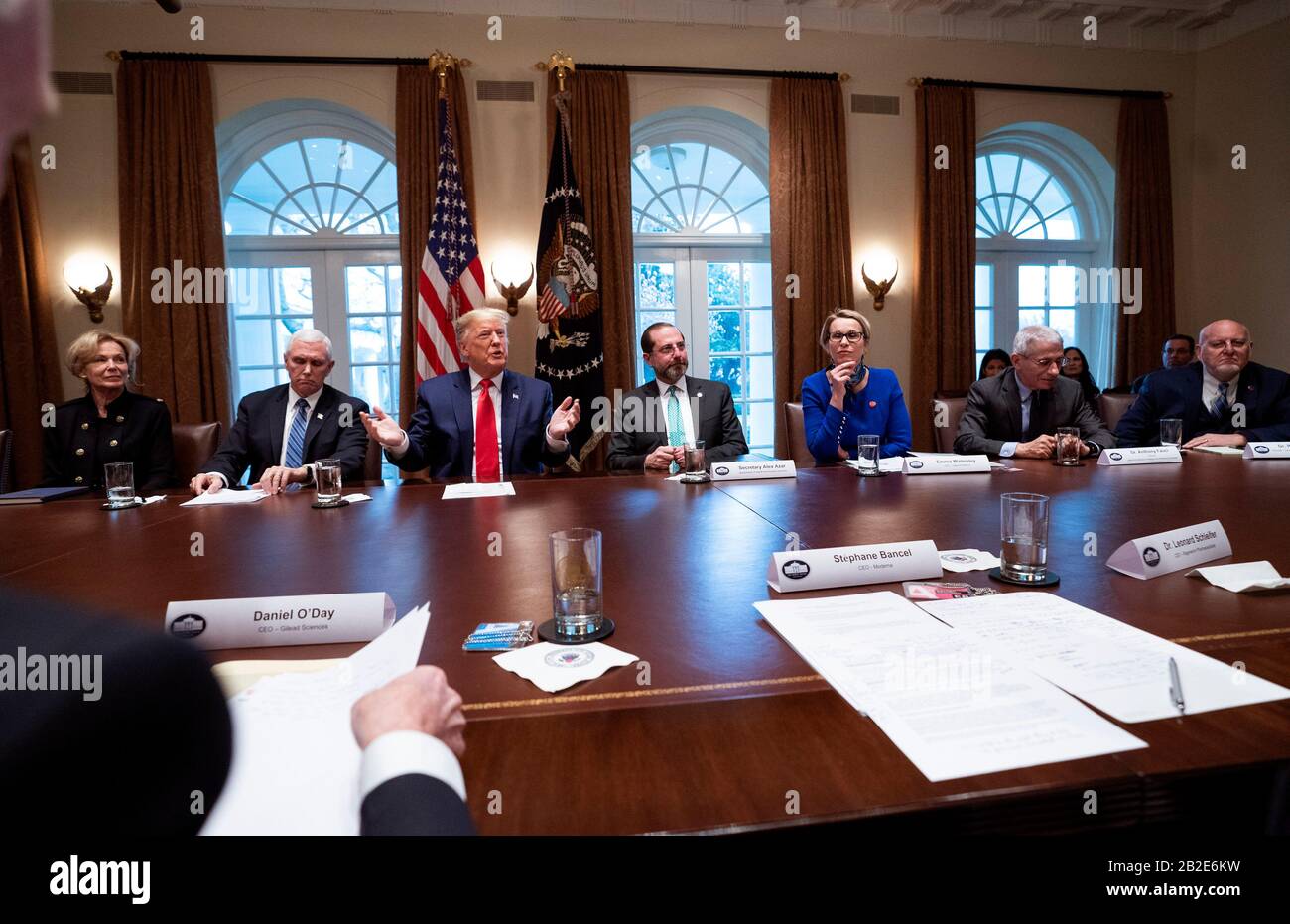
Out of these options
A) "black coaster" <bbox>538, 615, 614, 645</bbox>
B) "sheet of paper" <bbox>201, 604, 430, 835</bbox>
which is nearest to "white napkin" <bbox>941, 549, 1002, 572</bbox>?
"black coaster" <bbox>538, 615, 614, 645</bbox>

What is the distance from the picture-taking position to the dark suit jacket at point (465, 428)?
3363 mm

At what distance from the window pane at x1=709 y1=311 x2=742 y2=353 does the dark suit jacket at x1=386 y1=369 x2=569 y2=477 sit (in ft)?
9.26

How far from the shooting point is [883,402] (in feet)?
11.6

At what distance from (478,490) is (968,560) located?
1578mm

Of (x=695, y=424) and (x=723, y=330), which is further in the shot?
(x=723, y=330)

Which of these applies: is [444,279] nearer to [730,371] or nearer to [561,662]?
[730,371]

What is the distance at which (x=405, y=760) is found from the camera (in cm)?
63

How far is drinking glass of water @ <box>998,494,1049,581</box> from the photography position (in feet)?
4.15

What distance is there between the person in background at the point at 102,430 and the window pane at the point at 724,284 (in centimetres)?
399

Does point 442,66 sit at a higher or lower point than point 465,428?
higher

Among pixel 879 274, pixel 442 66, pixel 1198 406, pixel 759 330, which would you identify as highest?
pixel 442 66

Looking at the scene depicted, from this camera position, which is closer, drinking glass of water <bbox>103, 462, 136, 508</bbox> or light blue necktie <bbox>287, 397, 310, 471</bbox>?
drinking glass of water <bbox>103, 462, 136, 508</bbox>

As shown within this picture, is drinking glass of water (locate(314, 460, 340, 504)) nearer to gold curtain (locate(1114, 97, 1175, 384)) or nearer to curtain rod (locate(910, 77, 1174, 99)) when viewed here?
curtain rod (locate(910, 77, 1174, 99))

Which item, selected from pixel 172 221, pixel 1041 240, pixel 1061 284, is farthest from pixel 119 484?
pixel 1061 284
